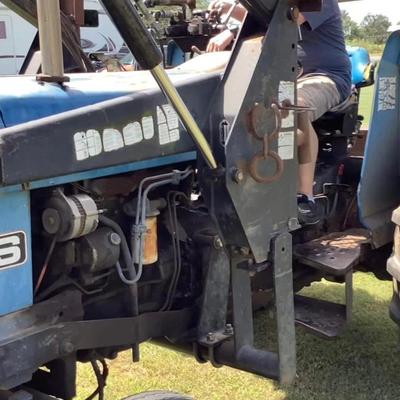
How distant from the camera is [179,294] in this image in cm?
234

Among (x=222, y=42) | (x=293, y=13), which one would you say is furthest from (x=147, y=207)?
(x=222, y=42)

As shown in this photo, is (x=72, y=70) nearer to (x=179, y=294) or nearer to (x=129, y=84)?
(x=129, y=84)

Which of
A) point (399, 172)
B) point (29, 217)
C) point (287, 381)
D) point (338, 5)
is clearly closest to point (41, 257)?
point (29, 217)

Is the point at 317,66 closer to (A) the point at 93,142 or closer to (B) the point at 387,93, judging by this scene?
(B) the point at 387,93

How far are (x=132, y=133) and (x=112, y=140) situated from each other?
7 cm

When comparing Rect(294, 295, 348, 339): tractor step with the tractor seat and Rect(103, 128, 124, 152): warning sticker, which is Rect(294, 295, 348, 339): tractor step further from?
Rect(103, 128, 124, 152): warning sticker

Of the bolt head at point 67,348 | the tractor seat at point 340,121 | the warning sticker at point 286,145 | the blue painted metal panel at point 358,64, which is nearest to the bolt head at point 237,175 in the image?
the warning sticker at point 286,145

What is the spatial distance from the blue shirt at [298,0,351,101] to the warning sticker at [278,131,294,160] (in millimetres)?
973

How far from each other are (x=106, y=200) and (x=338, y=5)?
164cm

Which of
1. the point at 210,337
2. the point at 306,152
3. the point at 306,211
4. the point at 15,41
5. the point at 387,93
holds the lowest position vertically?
the point at 210,337

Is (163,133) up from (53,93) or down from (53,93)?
down

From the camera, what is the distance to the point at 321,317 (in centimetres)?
268

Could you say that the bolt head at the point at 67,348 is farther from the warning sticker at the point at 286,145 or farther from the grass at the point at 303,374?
the grass at the point at 303,374

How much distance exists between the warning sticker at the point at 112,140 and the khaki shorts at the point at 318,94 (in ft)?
3.58
